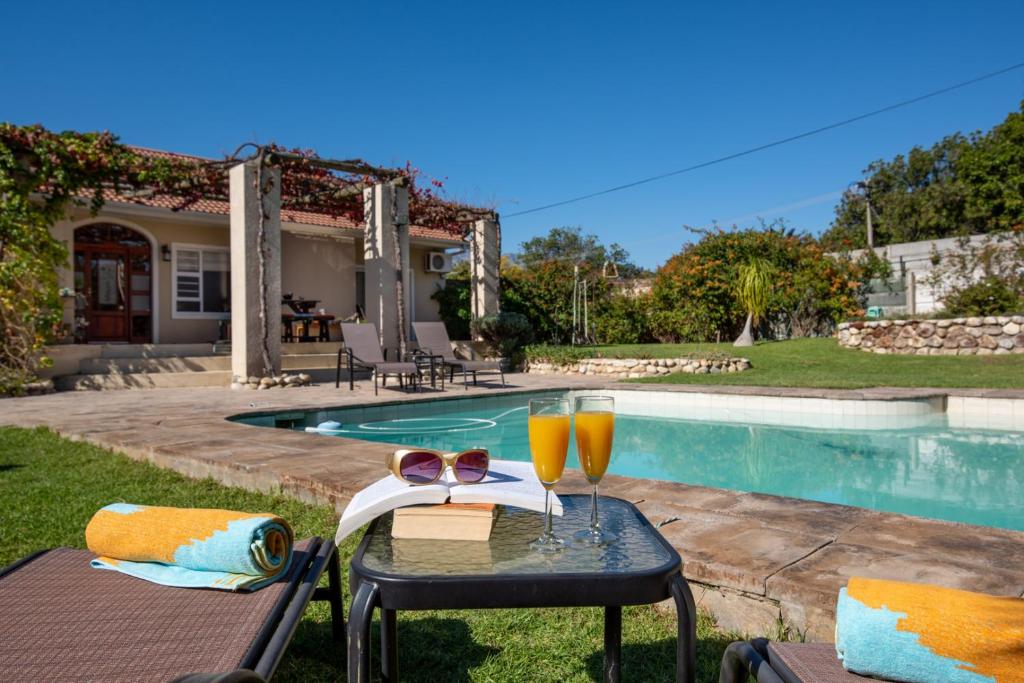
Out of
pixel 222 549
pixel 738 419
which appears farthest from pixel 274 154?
pixel 222 549

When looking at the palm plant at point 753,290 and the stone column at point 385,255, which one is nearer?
the stone column at point 385,255

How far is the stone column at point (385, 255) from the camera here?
1299cm

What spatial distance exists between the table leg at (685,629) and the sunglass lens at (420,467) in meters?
0.56

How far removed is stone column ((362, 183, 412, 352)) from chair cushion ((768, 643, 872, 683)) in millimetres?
12169

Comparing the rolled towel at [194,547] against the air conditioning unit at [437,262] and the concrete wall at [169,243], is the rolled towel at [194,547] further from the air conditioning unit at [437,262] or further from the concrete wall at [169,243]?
the air conditioning unit at [437,262]

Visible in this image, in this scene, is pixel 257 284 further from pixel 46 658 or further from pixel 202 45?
pixel 46 658

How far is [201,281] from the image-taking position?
14617 millimetres

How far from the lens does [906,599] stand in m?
1.00

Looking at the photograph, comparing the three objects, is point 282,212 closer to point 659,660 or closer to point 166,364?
point 166,364

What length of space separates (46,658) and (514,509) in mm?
977

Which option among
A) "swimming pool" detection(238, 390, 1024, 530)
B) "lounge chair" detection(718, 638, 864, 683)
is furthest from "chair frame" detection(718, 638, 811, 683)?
"swimming pool" detection(238, 390, 1024, 530)

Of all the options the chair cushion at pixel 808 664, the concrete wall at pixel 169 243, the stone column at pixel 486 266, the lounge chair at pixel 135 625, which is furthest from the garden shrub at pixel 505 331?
the chair cushion at pixel 808 664

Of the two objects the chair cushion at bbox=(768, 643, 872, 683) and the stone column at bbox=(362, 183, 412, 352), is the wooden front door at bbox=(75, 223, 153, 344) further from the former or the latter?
the chair cushion at bbox=(768, 643, 872, 683)

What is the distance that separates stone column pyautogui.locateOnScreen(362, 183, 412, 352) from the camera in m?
13.0
